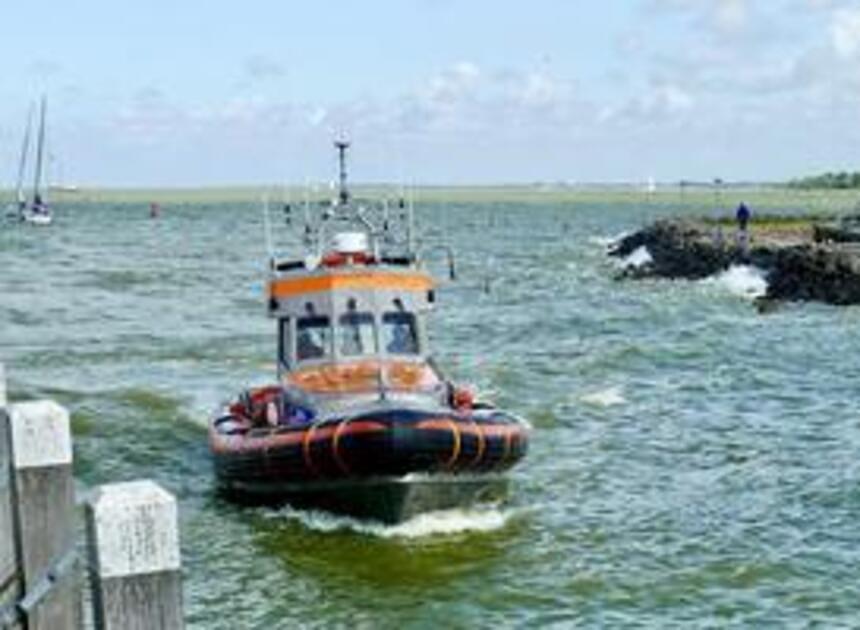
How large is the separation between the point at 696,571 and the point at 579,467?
559 cm

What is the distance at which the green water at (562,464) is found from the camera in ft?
46.9

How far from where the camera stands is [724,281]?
52.9 m

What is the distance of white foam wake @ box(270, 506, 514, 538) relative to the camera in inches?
645

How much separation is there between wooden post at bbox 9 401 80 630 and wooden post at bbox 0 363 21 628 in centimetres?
17

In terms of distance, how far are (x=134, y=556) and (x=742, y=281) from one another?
4772cm

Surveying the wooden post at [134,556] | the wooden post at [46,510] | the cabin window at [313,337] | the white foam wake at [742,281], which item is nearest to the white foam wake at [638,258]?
the white foam wake at [742,281]

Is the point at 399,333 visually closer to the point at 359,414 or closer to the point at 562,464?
the point at 359,414

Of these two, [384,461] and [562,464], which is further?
[562,464]

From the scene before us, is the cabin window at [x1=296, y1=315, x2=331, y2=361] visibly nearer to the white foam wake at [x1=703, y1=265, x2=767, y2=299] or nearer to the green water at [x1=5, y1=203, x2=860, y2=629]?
the green water at [x1=5, y1=203, x2=860, y2=629]

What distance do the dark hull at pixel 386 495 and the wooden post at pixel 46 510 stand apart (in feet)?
29.2

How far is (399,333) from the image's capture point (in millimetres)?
18297

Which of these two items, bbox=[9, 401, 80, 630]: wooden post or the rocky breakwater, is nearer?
bbox=[9, 401, 80, 630]: wooden post

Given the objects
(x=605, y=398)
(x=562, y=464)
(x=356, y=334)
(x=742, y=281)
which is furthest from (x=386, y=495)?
(x=742, y=281)

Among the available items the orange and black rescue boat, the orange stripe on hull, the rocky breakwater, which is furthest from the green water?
the orange stripe on hull
